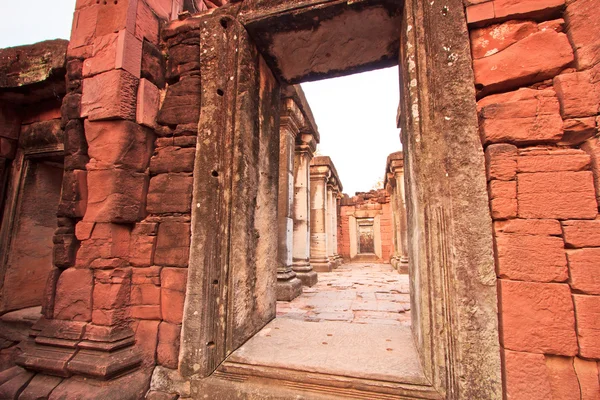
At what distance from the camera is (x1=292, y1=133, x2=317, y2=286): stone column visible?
6.09 m

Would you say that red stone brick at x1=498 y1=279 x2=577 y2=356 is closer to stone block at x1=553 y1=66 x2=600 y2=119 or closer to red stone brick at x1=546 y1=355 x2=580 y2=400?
red stone brick at x1=546 y1=355 x2=580 y2=400

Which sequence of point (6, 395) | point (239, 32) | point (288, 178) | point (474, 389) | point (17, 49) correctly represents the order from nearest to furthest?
point (474, 389) → point (6, 395) → point (239, 32) → point (17, 49) → point (288, 178)

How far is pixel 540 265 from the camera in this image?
5.60 feet

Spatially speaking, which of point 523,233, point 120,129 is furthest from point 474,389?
point 120,129

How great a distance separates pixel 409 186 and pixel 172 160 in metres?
2.12

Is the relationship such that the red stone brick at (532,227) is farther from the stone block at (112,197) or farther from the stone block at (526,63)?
the stone block at (112,197)

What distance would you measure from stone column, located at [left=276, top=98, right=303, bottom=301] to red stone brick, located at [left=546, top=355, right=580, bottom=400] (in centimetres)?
336

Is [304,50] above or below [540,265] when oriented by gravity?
above

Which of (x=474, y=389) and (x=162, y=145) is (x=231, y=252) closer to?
(x=162, y=145)

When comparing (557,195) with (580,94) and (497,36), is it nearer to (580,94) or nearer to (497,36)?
(580,94)

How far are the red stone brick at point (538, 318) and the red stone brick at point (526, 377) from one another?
0.05 meters

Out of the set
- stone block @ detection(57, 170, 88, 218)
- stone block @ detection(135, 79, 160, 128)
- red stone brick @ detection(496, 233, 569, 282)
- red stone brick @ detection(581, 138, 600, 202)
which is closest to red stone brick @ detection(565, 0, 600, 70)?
red stone brick @ detection(581, 138, 600, 202)

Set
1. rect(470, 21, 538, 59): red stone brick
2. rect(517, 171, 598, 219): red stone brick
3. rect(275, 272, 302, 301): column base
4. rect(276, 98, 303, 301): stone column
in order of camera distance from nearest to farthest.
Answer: rect(517, 171, 598, 219): red stone brick
rect(470, 21, 538, 59): red stone brick
rect(275, 272, 302, 301): column base
rect(276, 98, 303, 301): stone column

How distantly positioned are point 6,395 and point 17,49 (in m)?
4.25
